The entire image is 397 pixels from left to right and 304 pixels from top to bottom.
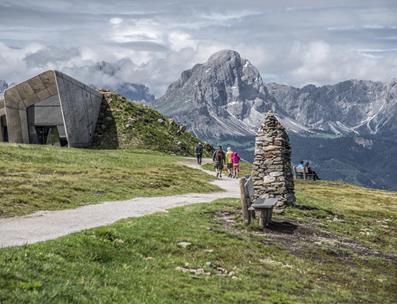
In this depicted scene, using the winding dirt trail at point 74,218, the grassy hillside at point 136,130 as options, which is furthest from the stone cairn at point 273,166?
the grassy hillside at point 136,130

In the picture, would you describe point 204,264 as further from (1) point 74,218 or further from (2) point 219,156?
(2) point 219,156

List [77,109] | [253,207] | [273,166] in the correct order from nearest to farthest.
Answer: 1. [253,207]
2. [273,166]
3. [77,109]

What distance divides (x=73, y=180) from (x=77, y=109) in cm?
5498

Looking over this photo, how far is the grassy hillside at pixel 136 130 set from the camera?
A: 97.9 meters

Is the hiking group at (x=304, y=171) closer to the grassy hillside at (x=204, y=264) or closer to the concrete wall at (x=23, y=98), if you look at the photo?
the concrete wall at (x=23, y=98)

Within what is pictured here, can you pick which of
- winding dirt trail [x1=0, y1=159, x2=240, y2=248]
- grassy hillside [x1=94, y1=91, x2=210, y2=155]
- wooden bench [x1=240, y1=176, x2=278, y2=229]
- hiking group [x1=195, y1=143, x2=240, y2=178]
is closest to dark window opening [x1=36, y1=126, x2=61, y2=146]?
grassy hillside [x1=94, y1=91, x2=210, y2=155]

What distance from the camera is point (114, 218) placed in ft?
Result: 97.8

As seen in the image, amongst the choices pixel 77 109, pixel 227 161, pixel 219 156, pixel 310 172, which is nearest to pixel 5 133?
pixel 77 109

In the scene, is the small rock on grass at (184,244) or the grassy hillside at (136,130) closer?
the small rock on grass at (184,244)

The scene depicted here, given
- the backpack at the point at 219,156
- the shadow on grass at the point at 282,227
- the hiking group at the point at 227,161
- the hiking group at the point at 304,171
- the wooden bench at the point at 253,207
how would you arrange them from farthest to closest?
the hiking group at the point at 304,171 → the hiking group at the point at 227,161 → the backpack at the point at 219,156 → the shadow on grass at the point at 282,227 → the wooden bench at the point at 253,207

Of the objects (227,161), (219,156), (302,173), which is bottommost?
(302,173)

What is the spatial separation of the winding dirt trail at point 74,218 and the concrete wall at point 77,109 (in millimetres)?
51202

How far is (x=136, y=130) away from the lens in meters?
101

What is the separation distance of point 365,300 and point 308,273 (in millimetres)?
3275
